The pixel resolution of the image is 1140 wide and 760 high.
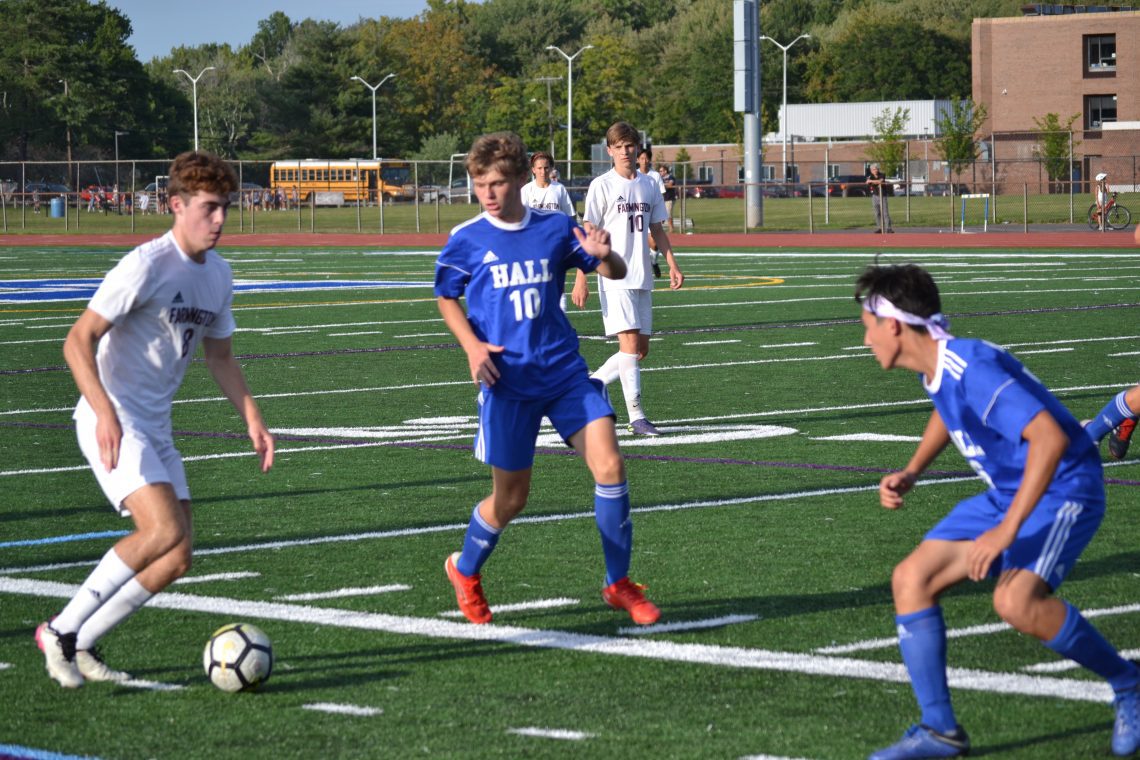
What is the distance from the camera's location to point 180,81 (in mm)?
155625

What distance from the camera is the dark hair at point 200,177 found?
586 centimetres

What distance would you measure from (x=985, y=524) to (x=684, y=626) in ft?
6.37

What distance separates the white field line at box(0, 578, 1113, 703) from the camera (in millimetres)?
5738

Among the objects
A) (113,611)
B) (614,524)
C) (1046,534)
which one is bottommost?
(113,611)

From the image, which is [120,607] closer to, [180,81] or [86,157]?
[86,157]

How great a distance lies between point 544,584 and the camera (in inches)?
294

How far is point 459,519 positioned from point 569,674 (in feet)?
10.3

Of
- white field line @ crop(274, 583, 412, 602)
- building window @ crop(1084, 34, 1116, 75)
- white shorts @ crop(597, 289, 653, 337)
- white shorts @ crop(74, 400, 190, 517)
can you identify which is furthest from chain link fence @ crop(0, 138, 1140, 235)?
white shorts @ crop(74, 400, 190, 517)

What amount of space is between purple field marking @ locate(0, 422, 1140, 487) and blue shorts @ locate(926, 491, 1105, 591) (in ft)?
17.4

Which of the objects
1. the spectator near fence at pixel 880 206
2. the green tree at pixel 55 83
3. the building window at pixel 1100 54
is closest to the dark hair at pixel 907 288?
the spectator near fence at pixel 880 206

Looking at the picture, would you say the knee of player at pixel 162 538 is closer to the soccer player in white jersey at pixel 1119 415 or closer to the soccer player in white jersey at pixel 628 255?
the soccer player in white jersey at pixel 1119 415

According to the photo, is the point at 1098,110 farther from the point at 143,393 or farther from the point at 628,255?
the point at 143,393

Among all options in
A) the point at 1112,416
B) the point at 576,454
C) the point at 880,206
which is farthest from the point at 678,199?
the point at 1112,416

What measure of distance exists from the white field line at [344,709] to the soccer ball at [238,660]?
234 millimetres
